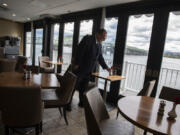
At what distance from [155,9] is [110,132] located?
2611 millimetres

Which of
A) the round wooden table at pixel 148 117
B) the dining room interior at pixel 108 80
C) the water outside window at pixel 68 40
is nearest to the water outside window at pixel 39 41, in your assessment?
the dining room interior at pixel 108 80

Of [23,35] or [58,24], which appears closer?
[58,24]

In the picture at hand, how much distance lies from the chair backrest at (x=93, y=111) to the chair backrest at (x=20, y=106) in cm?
56

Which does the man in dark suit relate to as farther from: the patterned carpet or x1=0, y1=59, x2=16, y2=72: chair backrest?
x1=0, y1=59, x2=16, y2=72: chair backrest

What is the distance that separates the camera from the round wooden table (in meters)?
1.04

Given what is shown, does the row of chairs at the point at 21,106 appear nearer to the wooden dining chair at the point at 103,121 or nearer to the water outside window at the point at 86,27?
the wooden dining chair at the point at 103,121

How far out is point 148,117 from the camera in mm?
1206

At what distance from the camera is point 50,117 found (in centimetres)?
249

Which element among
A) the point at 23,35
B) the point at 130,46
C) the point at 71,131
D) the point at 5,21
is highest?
the point at 5,21

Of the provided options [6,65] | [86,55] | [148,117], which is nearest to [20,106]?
[148,117]

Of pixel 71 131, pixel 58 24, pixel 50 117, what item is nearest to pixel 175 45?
pixel 71 131

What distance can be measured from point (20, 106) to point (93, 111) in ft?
2.57

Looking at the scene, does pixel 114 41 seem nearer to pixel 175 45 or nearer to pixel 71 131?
pixel 175 45

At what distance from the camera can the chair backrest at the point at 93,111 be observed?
1.05 m
